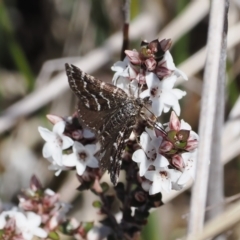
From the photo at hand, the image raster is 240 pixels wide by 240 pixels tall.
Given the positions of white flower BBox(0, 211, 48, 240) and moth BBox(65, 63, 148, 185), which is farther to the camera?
white flower BBox(0, 211, 48, 240)

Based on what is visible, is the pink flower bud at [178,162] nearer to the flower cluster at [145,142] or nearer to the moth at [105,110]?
the flower cluster at [145,142]

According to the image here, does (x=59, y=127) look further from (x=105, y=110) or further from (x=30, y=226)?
(x=30, y=226)

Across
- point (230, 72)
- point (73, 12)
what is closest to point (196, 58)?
point (230, 72)

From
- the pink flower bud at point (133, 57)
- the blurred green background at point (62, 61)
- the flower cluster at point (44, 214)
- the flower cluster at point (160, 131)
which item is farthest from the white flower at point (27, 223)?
the blurred green background at point (62, 61)

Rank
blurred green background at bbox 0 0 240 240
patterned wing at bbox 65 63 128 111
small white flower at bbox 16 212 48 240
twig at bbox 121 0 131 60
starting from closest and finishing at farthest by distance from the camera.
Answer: patterned wing at bbox 65 63 128 111 < small white flower at bbox 16 212 48 240 < twig at bbox 121 0 131 60 < blurred green background at bbox 0 0 240 240

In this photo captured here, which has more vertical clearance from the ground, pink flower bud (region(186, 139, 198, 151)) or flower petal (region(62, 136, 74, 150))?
flower petal (region(62, 136, 74, 150))

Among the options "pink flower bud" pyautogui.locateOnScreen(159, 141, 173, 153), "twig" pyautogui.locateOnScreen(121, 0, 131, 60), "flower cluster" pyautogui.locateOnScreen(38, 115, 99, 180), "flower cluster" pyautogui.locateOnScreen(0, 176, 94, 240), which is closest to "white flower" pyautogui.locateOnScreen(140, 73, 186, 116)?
"pink flower bud" pyautogui.locateOnScreen(159, 141, 173, 153)

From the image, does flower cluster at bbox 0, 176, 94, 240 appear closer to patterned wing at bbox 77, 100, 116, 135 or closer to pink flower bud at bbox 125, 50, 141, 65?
patterned wing at bbox 77, 100, 116, 135
